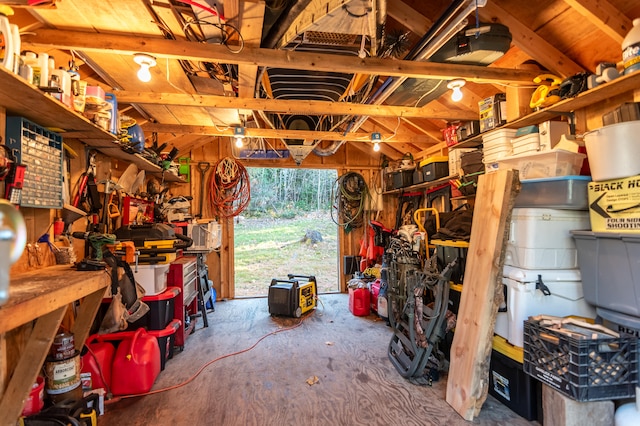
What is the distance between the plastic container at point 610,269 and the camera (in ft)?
5.57

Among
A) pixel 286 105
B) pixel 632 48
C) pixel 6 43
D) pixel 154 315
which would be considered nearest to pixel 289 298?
pixel 154 315

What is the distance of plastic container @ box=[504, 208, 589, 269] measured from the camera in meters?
2.11

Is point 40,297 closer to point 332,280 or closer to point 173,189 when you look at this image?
point 173,189

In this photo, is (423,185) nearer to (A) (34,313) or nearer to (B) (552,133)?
(B) (552,133)

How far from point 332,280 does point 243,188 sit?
10.9ft

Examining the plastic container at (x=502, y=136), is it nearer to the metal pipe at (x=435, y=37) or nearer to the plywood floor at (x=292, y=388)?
the metal pipe at (x=435, y=37)

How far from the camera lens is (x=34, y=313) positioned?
1.27 m

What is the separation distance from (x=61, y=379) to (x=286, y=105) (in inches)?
106

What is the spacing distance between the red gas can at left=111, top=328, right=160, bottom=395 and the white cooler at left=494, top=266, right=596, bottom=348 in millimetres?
2712

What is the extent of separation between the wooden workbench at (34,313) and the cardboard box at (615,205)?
2.90 metres

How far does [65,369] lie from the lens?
1938 mm

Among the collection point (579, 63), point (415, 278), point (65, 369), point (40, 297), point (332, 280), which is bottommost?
point (332, 280)

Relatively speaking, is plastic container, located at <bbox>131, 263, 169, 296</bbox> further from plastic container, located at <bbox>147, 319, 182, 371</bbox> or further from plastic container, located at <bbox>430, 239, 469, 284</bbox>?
plastic container, located at <bbox>430, 239, 469, 284</bbox>

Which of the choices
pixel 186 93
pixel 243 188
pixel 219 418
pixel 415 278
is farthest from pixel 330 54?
pixel 243 188
